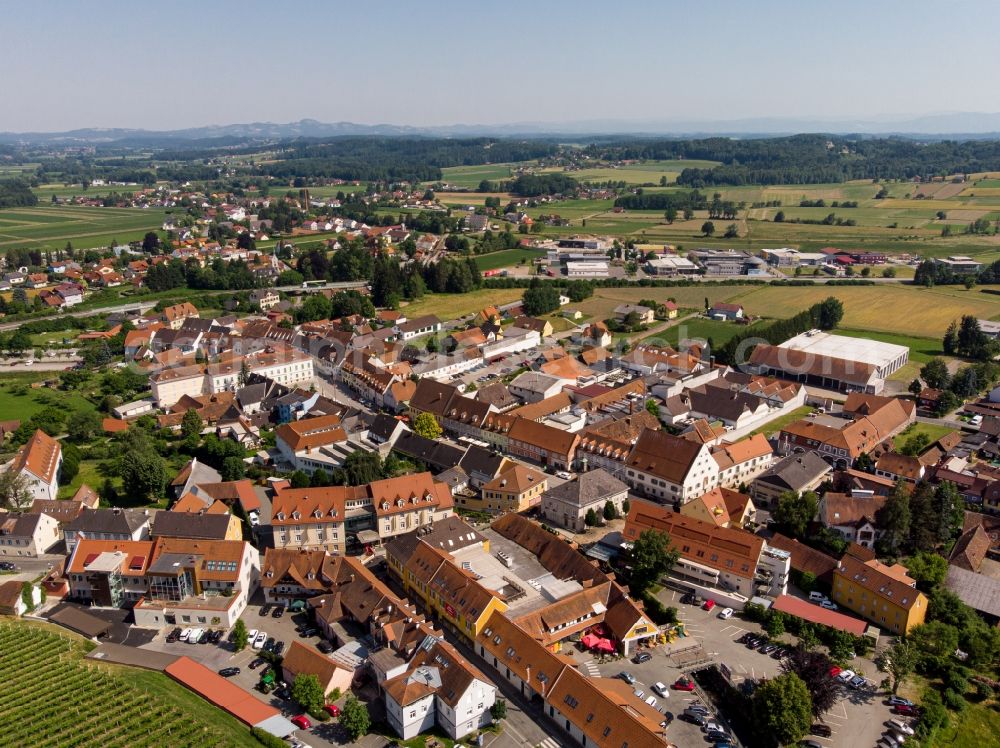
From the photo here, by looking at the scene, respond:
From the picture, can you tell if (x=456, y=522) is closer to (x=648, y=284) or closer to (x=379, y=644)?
(x=379, y=644)

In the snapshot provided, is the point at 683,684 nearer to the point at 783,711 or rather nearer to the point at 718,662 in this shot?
the point at 718,662

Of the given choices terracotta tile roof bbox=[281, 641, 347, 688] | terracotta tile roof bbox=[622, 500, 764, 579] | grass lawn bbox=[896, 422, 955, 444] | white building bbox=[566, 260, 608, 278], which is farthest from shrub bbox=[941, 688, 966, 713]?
white building bbox=[566, 260, 608, 278]

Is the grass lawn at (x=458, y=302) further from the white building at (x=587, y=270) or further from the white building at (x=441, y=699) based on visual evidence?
the white building at (x=441, y=699)

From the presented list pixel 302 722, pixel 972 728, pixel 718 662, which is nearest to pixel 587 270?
pixel 718 662

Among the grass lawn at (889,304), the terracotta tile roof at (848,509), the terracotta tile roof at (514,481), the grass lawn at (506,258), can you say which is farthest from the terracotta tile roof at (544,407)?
the grass lawn at (506,258)

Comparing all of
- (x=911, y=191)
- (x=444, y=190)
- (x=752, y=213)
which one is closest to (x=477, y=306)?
(x=752, y=213)

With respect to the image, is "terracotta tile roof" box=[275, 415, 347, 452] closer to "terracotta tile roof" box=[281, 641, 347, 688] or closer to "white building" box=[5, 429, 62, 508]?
"white building" box=[5, 429, 62, 508]

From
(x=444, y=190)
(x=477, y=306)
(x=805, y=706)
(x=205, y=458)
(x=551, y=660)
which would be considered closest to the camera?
(x=805, y=706)
